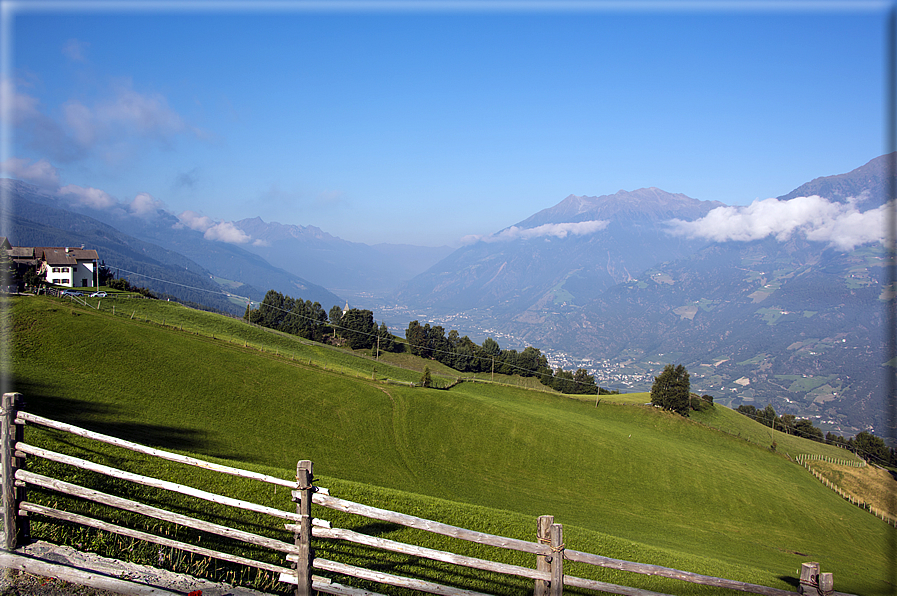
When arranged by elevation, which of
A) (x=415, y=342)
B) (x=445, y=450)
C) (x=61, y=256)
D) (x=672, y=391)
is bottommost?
(x=672, y=391)

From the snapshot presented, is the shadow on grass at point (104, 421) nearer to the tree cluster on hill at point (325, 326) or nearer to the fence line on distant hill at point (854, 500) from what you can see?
the fence line on distant hill at point (854, 500)

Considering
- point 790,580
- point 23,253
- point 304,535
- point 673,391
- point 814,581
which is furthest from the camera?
point 23,253

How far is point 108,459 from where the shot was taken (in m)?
12.4

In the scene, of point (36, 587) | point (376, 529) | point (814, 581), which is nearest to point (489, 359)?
point (376, 529)

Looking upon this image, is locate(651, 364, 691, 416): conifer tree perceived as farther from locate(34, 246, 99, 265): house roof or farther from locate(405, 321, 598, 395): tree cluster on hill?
locate(34, 246, 99, 265): house roof

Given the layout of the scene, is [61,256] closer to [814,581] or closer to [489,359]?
[489,359]

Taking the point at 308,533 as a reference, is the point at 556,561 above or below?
below

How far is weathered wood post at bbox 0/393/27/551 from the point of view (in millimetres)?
7567

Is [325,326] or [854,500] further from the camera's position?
[325,326]

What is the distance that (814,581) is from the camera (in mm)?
9031

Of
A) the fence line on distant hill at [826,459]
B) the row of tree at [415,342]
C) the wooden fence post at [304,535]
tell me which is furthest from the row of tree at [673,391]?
the wooden fence post at [304,535]

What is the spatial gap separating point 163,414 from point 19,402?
21.0m

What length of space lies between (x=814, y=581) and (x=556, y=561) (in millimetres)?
5870

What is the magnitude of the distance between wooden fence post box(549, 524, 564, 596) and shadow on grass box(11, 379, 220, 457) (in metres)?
18.9
